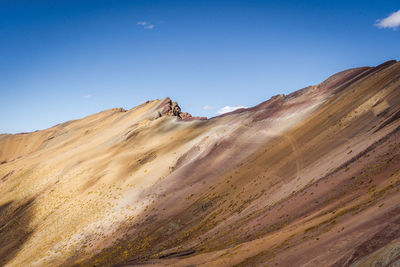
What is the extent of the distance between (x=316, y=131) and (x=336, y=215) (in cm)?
2507

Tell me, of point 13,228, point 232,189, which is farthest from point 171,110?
point 13,228

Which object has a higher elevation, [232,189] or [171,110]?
[171,110]

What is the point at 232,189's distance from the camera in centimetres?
4131

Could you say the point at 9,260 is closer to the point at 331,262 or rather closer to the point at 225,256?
the point at 225,256

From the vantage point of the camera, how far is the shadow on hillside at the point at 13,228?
45750 millimetres

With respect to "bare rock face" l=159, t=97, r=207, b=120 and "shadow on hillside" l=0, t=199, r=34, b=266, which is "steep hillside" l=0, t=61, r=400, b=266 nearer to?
"shadow on hillside" l=0, t=199, r=34, b=266

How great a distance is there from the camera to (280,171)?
3994cm

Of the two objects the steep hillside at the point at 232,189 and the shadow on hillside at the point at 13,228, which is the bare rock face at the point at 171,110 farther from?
the shadow on hillside at the point at 13,228

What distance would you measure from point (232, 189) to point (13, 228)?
125 feet

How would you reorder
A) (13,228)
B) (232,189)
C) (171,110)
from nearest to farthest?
(232,189)
(13,228)
(171,110)

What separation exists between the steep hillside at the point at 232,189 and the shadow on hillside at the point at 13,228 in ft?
0.83

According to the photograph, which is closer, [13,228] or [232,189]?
[232,189]

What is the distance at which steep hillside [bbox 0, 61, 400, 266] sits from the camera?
21.1 metres

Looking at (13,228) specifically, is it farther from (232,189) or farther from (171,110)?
(171,110)
